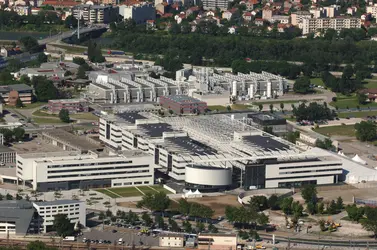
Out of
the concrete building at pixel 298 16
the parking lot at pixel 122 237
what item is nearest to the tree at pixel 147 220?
the parking lot at pixel 122 237

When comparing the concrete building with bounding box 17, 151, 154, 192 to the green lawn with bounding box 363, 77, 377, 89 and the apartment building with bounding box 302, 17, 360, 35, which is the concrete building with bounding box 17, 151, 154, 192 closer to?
the green lawn with bounding box 363, 77, 377, 89

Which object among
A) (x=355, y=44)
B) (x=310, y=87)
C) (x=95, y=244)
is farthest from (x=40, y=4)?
(x=95, y=244)

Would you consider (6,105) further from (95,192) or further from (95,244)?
(95,244)

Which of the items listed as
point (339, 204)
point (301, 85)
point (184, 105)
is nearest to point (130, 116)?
point (184, 105)

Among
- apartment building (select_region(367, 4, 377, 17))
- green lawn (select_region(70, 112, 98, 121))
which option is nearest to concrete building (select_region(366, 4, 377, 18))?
apartment building (select_region(367, 4, 377, 17))

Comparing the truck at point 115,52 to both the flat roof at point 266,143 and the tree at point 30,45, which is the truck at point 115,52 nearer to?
the tree at point 30,45

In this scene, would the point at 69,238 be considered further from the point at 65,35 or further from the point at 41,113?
the point at 65,35

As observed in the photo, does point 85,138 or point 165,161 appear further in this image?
point 85,138
